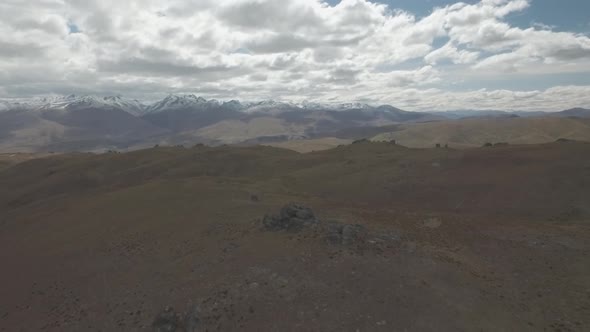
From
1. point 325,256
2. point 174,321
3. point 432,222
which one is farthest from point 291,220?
point 432,222

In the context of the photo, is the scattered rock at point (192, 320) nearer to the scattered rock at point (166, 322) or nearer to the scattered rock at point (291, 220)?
the scattered rock at point (166, 322)

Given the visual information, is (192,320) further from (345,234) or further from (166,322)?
(345,234)

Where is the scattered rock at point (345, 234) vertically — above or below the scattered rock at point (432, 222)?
above

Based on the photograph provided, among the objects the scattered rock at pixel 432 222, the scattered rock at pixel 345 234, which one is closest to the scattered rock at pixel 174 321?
the scattered rock at pixel 345 234

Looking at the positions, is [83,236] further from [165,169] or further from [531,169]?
[531,169]

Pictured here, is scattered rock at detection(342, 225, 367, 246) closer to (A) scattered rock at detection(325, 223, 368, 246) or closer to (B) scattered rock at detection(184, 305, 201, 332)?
(A) scattered rock at detection(325, 223, 368, 246)

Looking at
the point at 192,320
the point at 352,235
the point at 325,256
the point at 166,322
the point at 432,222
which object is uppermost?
the point at 352,235

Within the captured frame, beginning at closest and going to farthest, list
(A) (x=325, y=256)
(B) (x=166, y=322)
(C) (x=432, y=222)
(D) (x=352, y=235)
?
(B) (x=166, y=322) < (A) (x=325, y=256) < (D) (x=352, y=235) < (C) (x=432, y=222)

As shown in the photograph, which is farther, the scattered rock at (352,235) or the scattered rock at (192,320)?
the scattered rock at (352,235)
